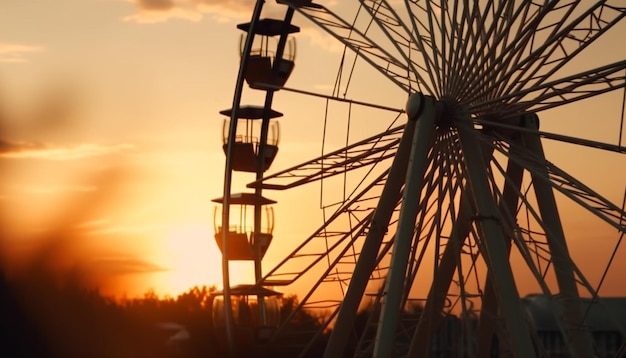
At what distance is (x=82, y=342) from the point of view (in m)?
53.3

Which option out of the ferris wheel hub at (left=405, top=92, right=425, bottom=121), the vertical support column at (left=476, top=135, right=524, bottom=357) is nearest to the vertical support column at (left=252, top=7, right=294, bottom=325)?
the vertical support column at (left=476, top=135, right=524, bottom=357)

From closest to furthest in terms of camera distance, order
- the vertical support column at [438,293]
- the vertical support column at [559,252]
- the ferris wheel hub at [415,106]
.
A: the ferris wheel hub at [415,106] → the vertical support column at [559,252] → the vertical support column at [438,293]

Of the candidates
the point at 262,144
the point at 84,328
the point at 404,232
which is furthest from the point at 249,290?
the point at 84,328

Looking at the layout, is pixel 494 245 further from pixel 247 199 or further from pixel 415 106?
pixel 247 199

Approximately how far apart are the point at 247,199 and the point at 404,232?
745 centimetres

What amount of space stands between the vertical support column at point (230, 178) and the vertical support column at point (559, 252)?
21.3 ft

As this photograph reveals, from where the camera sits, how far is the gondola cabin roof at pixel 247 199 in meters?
31.7

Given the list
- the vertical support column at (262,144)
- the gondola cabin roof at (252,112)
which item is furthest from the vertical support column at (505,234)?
the gondola cabin roof at (252,112)

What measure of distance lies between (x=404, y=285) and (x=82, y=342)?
97.1 feet

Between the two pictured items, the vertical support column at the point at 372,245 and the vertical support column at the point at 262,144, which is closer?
the vertical support column at the point at 372,245

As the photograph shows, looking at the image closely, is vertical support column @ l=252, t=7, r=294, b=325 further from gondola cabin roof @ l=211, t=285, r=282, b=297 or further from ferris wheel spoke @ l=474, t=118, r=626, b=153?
ferris wheel spoke @ l=474, t=118, r=626, b=153

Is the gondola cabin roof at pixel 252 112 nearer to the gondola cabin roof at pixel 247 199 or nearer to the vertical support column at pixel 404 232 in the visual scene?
the gondola cabin roof at pixel 247 199

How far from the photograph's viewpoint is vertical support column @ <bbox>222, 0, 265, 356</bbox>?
3000cm

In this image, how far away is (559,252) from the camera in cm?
2659
